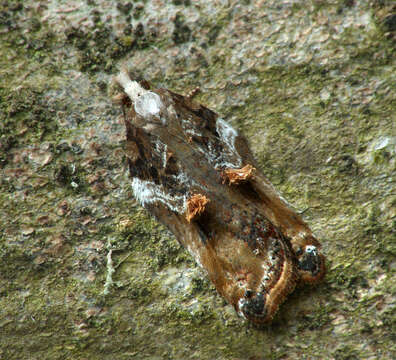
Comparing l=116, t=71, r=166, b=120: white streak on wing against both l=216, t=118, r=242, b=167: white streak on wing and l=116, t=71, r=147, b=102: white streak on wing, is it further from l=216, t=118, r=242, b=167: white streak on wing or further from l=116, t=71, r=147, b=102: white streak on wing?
l=216, t=118, r=242, b=167: white streak on wing

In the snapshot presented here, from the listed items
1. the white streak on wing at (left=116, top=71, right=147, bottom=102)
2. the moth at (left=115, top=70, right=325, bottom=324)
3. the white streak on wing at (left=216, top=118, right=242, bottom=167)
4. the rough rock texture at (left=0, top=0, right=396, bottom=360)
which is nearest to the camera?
the moth at (left=115, top=70, right=325, bottom=324)

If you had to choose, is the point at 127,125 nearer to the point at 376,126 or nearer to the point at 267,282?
the point at 267,282

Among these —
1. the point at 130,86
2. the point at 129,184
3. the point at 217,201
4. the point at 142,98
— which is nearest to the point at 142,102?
the point at 142,98

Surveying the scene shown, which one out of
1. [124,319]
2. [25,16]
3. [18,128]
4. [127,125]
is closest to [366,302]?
[124,319]

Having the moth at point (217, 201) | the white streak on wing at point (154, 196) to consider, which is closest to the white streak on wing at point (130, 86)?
the moth at point (217, 201)

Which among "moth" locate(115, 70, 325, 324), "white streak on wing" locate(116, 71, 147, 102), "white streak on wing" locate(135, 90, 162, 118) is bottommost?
"moth" locate(115, 70, 325, 324)

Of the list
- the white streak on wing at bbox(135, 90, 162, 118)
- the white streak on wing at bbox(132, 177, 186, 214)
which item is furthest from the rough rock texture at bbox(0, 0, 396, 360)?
the white streak on wing at bbox(135, 90, 162, 118)
